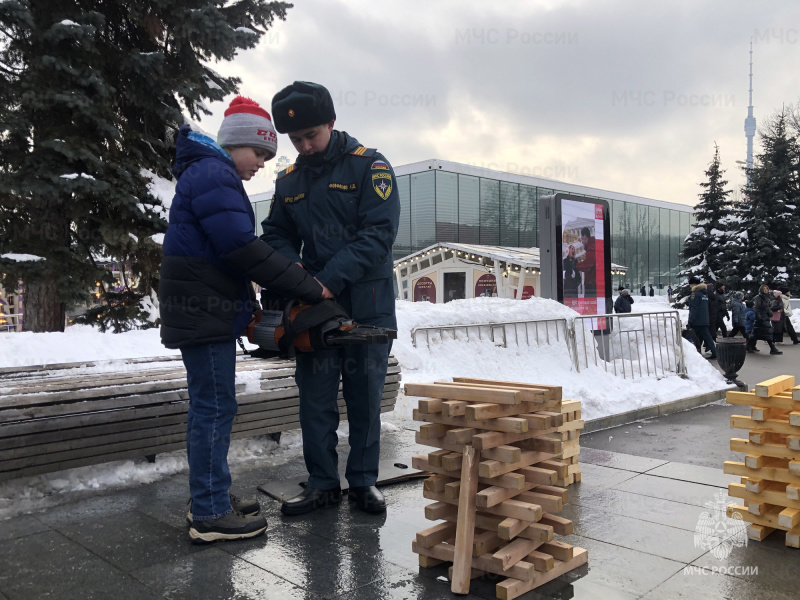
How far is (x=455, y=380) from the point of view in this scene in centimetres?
350

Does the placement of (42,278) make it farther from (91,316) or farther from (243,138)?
(243,138)

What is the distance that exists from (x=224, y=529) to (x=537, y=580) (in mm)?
1553

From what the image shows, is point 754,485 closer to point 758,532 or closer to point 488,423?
point 758,532

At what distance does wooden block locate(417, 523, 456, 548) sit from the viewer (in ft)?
9.39

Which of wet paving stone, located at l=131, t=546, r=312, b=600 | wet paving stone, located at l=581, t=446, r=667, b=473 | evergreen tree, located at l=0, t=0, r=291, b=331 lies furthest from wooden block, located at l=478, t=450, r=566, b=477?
evergreen tree, located at l=0, t=0, r=291, b=331

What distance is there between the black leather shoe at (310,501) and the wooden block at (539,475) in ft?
4.40

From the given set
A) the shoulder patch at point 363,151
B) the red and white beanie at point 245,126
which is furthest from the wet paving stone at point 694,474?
the red and white beanie at point 245,126

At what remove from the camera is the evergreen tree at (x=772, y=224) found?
3106cm

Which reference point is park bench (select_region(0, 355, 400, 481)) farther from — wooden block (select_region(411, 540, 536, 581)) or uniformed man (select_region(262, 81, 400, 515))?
wooden block (select_region(411, 540, 536, 581))

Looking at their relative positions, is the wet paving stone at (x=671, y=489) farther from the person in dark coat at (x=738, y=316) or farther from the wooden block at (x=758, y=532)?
the person in dark coat at (x=738, y=316)

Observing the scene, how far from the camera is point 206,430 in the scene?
10.5ft

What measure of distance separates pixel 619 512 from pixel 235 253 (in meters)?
2.68

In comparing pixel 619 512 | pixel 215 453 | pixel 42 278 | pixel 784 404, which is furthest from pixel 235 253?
pixel 42 278

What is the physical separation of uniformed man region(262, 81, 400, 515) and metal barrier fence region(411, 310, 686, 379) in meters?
6.23
